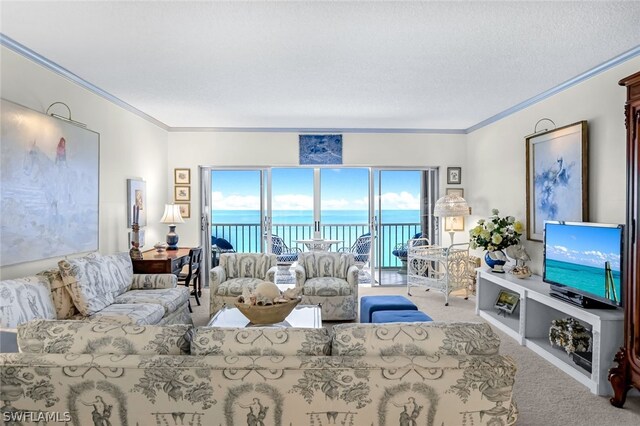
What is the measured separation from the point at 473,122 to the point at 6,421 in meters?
6.10

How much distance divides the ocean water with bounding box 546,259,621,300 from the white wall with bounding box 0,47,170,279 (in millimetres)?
4506

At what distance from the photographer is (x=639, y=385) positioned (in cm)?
249

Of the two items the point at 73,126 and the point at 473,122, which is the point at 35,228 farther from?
the point at 473,122

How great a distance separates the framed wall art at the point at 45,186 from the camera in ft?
9.49

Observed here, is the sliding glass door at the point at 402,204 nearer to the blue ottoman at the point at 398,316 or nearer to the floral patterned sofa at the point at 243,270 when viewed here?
the floral patterned sofa at the point at 243,270

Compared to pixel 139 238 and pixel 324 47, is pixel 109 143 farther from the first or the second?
pixel 324 47

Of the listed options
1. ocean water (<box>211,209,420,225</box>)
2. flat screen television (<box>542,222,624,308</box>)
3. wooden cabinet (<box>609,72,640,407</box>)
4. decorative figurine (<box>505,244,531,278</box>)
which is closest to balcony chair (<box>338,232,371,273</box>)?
ocean water (<box>211,209,420,225</box>)

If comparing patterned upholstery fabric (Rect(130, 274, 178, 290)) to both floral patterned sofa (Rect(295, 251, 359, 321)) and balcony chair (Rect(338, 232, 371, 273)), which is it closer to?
floral patterned sofa (Rect(295, 251, 359, 321))

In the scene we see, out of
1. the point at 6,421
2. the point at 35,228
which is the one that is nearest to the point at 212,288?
the point at 35,228

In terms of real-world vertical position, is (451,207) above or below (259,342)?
above

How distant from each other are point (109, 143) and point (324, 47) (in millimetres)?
2873

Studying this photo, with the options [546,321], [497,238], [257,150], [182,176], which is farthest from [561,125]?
[182,176]

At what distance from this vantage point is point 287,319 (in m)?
3.24

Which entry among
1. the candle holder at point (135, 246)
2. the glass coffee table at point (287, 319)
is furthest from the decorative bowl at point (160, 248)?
the glass coffee table at point (287, 319)
